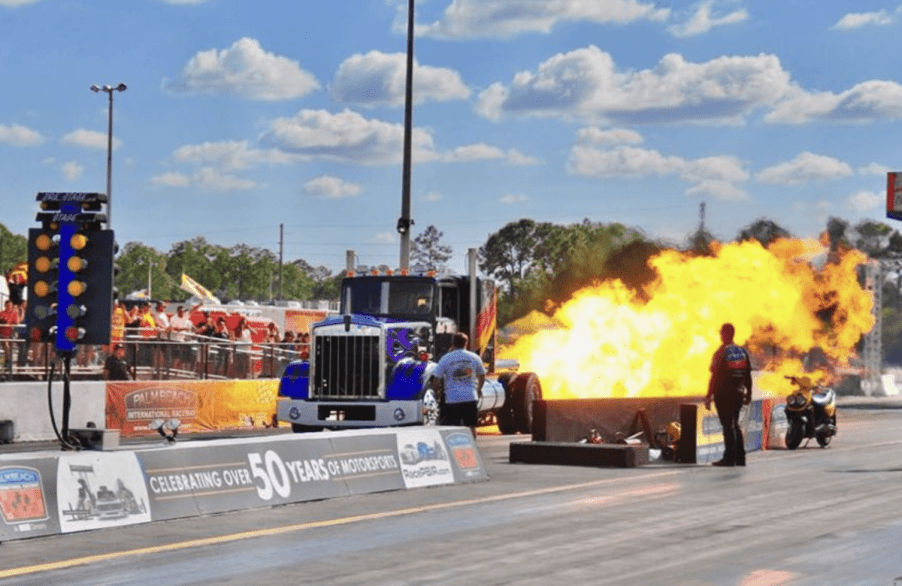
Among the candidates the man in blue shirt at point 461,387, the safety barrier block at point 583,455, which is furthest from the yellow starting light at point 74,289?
the safety barrier block at point 583,455

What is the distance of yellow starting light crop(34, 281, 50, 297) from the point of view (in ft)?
43.9

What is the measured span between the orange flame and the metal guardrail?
23.5 ft

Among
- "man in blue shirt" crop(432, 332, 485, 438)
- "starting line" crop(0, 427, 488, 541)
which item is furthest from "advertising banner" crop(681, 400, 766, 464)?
"starting line" crop(0, 427, 488, 541)

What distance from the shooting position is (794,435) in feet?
75.9

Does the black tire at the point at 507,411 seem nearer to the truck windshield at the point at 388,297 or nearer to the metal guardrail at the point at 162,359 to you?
the truck windshield at the point at 388,297

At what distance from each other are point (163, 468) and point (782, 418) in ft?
45.4

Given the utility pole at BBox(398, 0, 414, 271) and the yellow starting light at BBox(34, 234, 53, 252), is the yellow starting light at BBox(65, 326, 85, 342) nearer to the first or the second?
the yellow starting light at BBox(34, 234, 53, 252)

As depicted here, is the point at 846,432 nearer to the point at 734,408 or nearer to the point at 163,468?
the point at 734,408

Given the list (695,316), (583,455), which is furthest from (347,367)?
(695,316)

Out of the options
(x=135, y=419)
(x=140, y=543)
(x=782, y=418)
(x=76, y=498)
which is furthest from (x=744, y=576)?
(x=135, y=419)

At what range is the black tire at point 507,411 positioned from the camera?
92.3 ft

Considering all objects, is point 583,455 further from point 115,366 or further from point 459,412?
point 115,366

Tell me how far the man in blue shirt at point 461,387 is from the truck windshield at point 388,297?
640 centimetres

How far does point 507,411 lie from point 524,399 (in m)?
0.44
